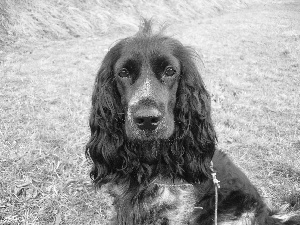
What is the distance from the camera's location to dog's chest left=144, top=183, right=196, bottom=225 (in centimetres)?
317

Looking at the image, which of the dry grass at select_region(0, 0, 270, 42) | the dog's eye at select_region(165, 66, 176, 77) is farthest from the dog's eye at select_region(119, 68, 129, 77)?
the dry grass at select_region(0, 0, 270, 42)

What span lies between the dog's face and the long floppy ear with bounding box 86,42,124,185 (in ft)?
0.38

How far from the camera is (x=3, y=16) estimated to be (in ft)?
39.6

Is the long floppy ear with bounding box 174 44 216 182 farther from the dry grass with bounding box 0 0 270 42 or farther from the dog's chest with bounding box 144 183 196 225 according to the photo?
the dry grass with bounding box 0 0 270 42

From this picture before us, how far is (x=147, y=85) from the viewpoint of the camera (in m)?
3.04

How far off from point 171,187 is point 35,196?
1.83 m

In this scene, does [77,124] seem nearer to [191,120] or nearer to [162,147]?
[162,147]

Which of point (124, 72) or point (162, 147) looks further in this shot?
point (162, 147)

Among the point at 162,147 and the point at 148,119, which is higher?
the point at 148,119

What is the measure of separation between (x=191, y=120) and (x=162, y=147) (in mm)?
441

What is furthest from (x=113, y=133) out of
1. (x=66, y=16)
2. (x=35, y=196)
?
(x=66, y=16)

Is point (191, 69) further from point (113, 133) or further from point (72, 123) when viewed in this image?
point (72, 123)

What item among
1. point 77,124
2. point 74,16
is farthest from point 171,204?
point 74,16

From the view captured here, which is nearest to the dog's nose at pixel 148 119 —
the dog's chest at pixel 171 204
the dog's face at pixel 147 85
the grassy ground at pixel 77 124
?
the dog's face at pixel 147 85
